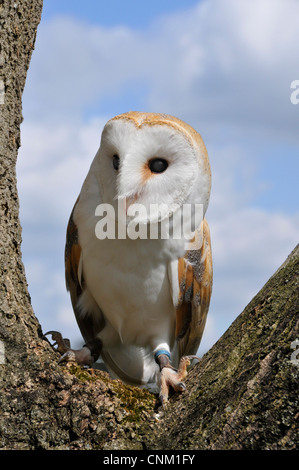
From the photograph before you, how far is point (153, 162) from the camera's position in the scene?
6.74 feet

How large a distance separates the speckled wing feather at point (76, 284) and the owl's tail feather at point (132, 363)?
12cm

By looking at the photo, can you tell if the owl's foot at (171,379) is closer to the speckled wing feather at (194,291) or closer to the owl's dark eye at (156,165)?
the speckled wing feather at (194,291)

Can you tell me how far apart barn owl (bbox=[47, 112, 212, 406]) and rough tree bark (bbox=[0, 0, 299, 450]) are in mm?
239

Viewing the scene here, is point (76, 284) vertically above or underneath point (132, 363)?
above

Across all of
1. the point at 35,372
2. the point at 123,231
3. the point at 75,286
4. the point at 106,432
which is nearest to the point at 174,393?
the point at 106,432

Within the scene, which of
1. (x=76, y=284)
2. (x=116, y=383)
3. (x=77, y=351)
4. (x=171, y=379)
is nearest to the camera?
(x=116, y=383)

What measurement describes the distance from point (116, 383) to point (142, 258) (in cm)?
58

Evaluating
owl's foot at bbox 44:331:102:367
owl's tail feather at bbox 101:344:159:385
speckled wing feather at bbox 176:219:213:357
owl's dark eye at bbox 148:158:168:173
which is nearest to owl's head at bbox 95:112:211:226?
owl's dark eye at bbox 148:158:168:173

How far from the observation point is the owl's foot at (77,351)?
1994 mm

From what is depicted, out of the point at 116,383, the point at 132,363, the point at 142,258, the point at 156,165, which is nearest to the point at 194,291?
the point at 142,258

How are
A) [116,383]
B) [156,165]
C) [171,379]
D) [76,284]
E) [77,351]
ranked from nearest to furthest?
1. [116,383]
2. [171,379]
3. [156,165]
4. [77,351]
5. [76,284]

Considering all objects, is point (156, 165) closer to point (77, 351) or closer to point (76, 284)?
point (76, 284)
